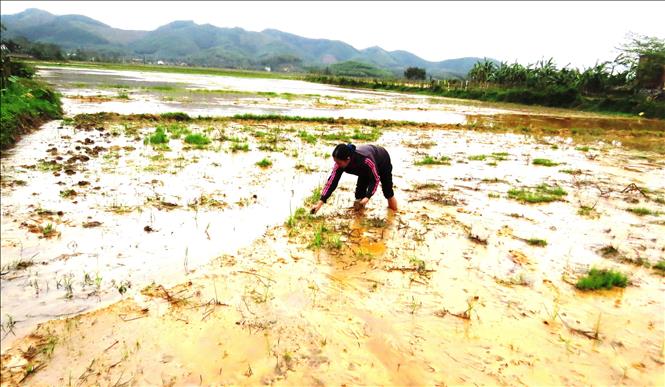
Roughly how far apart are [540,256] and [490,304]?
159 centimetres

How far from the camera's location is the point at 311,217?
6051mm

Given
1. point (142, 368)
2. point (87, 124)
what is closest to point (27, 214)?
point (142, 368)

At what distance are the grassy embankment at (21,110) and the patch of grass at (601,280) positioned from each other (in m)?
11.4

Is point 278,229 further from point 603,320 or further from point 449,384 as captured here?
point 603,320

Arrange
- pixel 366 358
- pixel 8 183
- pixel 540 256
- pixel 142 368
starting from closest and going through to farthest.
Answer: pixel 142 368, pixel 366 358, pixel 540 256, pixel 8 183

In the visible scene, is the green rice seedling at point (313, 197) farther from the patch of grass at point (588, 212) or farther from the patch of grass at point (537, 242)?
the patch of grass at point (588, 212)

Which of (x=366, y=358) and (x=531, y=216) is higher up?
(x=531, y=216)

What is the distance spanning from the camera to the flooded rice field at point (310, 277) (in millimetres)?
2996


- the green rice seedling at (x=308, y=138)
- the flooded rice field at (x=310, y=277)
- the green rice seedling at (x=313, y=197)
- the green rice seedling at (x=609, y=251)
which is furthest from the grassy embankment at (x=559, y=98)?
the green rice seedling at (x=313, y=197)

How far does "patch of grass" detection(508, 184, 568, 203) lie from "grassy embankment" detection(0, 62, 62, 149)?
1120cm

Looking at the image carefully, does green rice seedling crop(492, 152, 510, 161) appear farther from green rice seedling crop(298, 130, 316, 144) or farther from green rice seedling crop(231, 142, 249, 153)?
green rice seedling crop(231, 142, 249, 153)

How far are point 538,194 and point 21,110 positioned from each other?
1402 centimetres

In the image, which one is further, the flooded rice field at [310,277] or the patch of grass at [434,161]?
the patch of grass at [434,161]

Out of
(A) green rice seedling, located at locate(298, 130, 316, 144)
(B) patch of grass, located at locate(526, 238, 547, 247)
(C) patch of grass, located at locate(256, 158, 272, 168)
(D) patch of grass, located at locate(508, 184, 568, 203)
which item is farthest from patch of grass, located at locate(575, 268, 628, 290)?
(A) green rice seedling, located at locate(298, 130, 316, 144)
